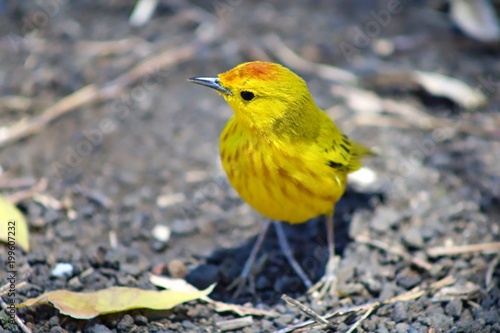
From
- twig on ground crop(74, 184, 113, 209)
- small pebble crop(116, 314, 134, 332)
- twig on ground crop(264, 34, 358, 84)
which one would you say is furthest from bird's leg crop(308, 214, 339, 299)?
twig on ground crop(264, 34, 358, 84)

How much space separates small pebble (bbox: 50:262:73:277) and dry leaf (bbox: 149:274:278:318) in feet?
1.78

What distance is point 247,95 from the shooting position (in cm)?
408

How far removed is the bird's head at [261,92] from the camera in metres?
4.05

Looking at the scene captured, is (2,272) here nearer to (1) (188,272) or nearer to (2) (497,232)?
(1) (188,272)

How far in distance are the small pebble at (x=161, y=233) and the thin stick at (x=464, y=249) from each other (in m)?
2.01

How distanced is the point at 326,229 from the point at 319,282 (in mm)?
674

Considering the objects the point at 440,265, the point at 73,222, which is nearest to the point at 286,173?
the point at 440,265

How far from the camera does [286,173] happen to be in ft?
13.6

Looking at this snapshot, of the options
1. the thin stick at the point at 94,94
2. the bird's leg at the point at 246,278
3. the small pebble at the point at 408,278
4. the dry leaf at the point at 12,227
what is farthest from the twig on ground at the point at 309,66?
the dry leaf at the point at 12,227

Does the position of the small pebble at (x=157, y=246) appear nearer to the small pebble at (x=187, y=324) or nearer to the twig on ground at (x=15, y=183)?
the small pebble at (x=187, y=324)

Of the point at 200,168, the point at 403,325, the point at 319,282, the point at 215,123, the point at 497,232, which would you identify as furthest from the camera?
the point at 215,123

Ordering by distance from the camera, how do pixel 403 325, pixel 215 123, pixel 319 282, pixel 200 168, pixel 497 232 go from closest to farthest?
pixel 403 325
pixel 319 282
pixel 497 232
pixel 200 168
pixel 215 123

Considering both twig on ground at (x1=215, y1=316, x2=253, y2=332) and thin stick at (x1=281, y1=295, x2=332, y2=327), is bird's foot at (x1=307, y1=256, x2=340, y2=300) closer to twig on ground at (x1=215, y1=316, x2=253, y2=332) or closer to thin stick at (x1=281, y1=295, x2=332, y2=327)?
thin stick at (x1=281, y1=295, x2=332, y2=327)

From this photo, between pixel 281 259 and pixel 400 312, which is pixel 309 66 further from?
pixel 400 312
